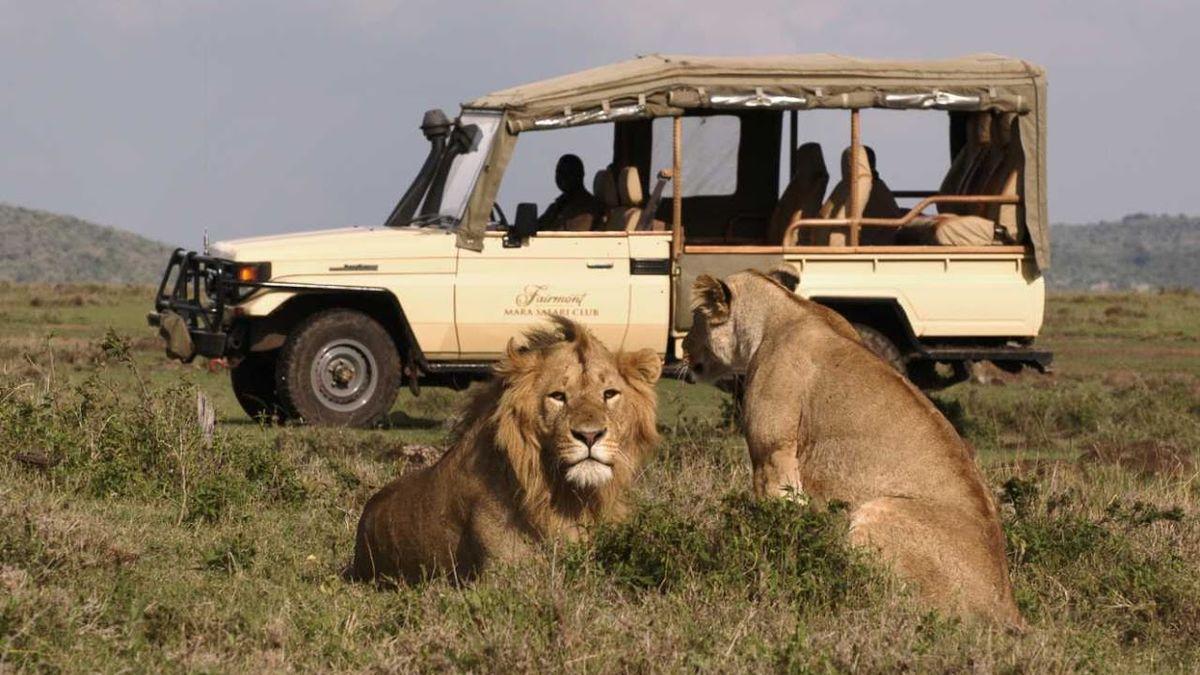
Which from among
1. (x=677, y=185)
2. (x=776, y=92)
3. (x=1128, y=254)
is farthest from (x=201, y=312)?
(x=1128, y=254)

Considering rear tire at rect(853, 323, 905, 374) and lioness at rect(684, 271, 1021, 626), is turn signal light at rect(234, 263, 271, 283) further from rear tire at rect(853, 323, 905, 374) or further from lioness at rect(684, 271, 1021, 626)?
lioness at rect(684, 271, 1021, 626)

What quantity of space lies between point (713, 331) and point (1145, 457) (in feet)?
12.5

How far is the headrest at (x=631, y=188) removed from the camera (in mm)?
12531

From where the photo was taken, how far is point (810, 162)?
12961 millimetres

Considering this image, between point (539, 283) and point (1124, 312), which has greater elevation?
point (539, 283)

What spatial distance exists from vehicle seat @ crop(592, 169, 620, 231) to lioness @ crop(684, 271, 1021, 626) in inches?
191

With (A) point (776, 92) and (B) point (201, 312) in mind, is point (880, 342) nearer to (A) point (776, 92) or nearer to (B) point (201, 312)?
(A) point (776, 92)

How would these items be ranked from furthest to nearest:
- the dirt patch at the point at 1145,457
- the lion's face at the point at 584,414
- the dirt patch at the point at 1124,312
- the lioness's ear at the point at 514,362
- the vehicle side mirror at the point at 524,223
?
the dirt patch at the point at 1124,312 < the vehicle side mirror at the point at 524,223 < the dirt patch at the point at 1145,457 < the lioness's ear at the point at 514,362 < the lion's face at the point at 584,414

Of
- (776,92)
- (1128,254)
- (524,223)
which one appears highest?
(776,92)

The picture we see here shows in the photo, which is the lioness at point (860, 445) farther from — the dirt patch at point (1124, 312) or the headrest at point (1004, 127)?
the dirt patch at point (1124, 312)

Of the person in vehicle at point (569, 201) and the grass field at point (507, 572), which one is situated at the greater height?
the person in vehicle at point (569, 201)

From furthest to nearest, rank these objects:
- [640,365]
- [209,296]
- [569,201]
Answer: [569,201], [209,296], [640,365]

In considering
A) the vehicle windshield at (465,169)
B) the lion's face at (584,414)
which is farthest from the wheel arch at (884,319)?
the lion's face at (584,414)

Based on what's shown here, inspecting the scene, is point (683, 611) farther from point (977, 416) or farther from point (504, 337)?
point (977, 416)
